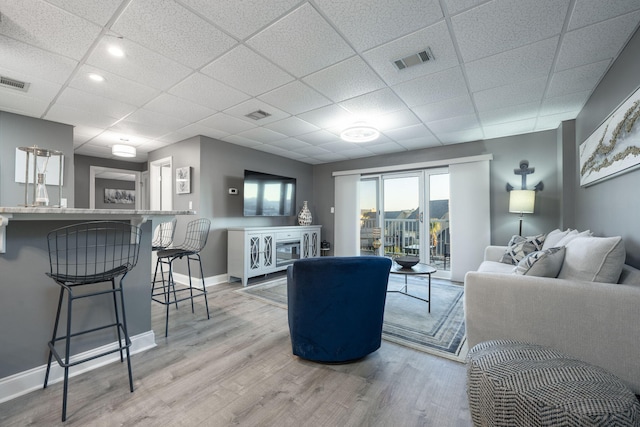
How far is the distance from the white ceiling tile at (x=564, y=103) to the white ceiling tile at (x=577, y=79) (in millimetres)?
116

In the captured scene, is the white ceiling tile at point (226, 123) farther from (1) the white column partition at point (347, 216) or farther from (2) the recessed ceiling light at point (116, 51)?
(1) the white column partition at point (347, 216)

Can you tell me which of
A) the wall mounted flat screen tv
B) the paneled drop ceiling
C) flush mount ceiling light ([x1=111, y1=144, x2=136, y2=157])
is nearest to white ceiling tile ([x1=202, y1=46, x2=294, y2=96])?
the paneled drop ceiling

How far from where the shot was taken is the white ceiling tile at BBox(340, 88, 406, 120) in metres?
2.81

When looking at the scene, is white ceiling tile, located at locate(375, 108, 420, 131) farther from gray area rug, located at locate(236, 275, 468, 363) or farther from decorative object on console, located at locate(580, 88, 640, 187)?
gray area rug, located at locate(236, 275, 468, 363)

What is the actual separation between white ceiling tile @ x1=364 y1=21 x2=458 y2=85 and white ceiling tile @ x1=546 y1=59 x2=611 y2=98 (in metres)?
1.06

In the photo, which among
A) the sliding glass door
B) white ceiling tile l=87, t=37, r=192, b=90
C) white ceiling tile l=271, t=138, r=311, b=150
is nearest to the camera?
white ceiling tile l=87, t=37, r=192, b=90

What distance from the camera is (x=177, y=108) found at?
3178 mm

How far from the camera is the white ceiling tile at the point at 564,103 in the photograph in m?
2.81

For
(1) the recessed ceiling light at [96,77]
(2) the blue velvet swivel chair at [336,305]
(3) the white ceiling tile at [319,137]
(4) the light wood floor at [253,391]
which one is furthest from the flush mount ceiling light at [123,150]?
(2) the blue velvet swivel chair at [336,305]

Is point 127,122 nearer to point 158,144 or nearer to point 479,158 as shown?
point 158,144

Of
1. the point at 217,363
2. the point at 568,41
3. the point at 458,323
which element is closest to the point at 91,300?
the point at 217,363

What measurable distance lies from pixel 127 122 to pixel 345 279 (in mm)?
3644

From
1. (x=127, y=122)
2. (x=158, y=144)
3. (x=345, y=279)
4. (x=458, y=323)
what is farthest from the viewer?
(x=158, y=144)

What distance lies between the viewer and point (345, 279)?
183 cm
